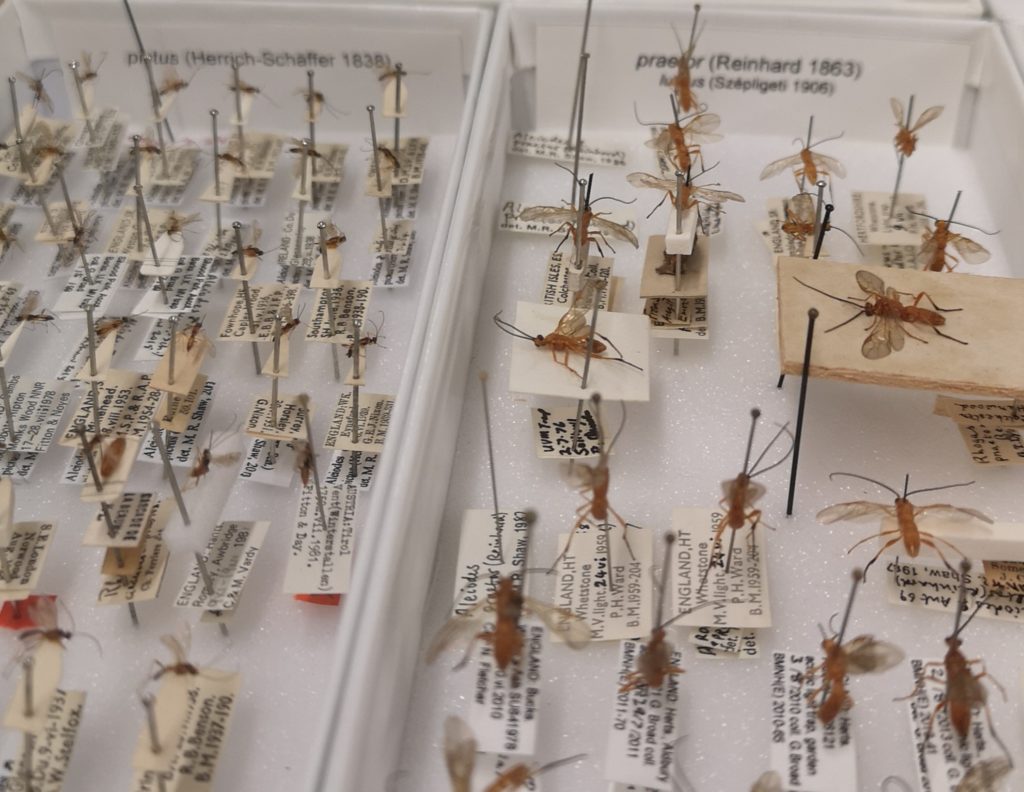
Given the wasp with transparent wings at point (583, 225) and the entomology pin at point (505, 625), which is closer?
the entomology pin at point (505, 625)

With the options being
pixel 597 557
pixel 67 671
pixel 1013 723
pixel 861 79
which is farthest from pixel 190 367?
pixel 861 79

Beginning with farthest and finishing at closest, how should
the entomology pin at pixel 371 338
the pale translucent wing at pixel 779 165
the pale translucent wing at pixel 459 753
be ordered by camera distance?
the pale translucent wing at pixel 779 165, the entomology pin at pixel 371 338, the pale translucent wing at pixel 459 753

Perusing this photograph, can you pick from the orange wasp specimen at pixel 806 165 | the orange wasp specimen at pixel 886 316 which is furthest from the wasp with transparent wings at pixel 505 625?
the orange wasp specimen at pixel 806 165

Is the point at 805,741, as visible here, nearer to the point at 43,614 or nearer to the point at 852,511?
the point at 852,511

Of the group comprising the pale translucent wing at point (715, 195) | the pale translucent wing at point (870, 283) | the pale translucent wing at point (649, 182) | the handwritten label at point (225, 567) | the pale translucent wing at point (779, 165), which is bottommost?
the handwritten label at point (225, 567)

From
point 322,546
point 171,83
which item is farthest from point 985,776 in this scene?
point 171,83

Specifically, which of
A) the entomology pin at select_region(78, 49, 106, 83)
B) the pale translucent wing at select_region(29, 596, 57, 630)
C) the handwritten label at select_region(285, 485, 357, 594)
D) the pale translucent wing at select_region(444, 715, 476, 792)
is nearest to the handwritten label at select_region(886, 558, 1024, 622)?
the pale translucent wing at select_region(444, 715, 476, 792)

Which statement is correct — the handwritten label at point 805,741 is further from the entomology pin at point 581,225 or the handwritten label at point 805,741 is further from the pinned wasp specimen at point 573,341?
the entomology pin at point 581,225
